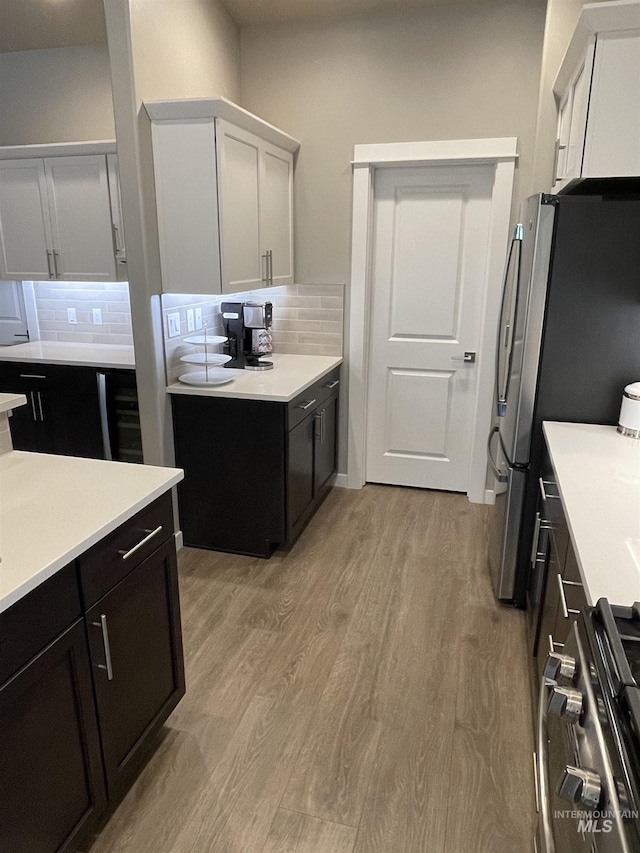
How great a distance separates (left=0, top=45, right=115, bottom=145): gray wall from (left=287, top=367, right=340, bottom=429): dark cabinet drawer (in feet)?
6.66

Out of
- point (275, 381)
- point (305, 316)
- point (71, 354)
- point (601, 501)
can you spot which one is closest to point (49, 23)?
point (71, 354)

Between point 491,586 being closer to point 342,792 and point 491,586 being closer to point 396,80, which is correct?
point 342,792

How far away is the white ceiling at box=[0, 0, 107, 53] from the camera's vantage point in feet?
10.6

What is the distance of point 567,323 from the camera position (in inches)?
89.7

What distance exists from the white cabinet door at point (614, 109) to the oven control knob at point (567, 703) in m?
1.60

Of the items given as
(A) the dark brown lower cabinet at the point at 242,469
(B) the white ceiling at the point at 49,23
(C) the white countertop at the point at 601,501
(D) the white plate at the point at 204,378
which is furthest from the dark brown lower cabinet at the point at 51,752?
(B) the white ceiling at the point at 49,23

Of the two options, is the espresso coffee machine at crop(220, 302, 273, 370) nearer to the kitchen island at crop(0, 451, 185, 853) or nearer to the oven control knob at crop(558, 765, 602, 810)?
the kitchen island at crop(0, 451, 185, 853)

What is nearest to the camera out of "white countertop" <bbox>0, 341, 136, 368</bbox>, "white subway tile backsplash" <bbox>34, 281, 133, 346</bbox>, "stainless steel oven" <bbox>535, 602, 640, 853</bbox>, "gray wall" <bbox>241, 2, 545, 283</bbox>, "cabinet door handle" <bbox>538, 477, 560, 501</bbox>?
"stainless steel oven" <bbox>535, 602, 640, 853</bbox>

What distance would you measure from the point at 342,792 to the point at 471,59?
3.56 meters

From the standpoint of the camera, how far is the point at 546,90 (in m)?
2.88

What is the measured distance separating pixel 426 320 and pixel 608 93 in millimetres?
1947

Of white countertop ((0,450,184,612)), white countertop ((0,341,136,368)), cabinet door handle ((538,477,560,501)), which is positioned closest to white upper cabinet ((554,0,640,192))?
cabinet door handle ((538,477,560,501))

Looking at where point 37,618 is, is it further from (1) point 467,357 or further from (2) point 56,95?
(2) point 56,95

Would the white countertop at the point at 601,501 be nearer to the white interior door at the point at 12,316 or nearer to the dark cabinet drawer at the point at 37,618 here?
the dark cabinet drawer at the point at 37,618
